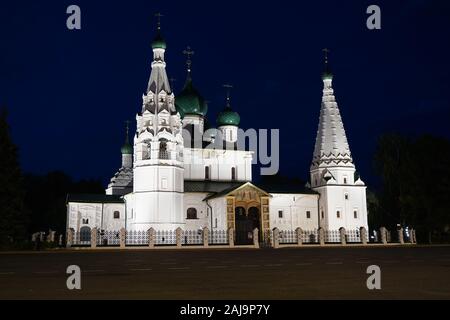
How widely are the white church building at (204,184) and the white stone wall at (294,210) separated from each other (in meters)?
0.09

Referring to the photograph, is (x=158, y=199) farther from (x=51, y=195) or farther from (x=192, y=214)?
(x=51, y=195)

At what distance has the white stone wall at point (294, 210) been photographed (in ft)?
154

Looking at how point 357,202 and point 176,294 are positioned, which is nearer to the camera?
point 176,294

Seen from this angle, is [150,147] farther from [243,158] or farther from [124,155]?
[124,155]

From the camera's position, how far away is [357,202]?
4750cm

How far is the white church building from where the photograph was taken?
42.1 meters

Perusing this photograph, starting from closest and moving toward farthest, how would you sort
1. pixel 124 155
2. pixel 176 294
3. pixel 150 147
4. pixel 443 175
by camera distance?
pixel 176 294
pixel 443 175
pixel 150 147
pixel 124 155

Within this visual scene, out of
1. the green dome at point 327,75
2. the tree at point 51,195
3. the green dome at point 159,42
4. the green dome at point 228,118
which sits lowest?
the tree at point 51,195

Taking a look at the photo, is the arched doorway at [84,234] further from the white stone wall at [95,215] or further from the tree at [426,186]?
the tree at [426,186]

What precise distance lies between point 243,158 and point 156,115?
11.1 m

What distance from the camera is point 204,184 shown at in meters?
47.4

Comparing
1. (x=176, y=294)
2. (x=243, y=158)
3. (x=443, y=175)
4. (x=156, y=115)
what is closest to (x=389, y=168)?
(x=443, y=175)

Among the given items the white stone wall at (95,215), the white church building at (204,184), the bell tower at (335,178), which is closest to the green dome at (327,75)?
the white church building at (204,184)
